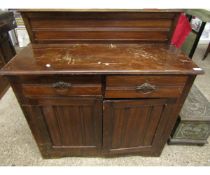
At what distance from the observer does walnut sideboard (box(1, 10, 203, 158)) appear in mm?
785

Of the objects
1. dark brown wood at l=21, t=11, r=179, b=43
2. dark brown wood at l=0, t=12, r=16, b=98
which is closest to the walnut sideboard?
dark brown wood at l=21, t=11, r=179, b=43

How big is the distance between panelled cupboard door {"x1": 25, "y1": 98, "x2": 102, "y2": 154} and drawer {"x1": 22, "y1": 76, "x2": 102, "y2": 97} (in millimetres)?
50

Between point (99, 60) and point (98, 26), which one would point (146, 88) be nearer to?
point (99, 60)

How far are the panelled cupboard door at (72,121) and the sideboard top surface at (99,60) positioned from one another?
7.5 inches

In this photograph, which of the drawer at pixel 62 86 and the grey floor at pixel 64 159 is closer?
the drawer at pixel 62 86

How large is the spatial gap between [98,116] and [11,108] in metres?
1.24

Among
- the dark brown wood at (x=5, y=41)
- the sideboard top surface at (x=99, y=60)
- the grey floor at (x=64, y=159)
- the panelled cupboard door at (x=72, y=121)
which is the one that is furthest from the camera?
the dark brown wood at (x=5, y=41)

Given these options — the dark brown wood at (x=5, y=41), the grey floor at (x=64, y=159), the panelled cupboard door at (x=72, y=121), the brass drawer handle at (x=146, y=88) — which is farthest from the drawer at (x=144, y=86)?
the dark brown wood at (x=5, y=41)

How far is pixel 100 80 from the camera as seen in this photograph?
80 centimetres

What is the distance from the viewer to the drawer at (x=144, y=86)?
79 cm

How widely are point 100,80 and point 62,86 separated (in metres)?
0.19

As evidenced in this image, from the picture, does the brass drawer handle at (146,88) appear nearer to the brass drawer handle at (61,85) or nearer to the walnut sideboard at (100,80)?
the walnut sideboard at (100,80)

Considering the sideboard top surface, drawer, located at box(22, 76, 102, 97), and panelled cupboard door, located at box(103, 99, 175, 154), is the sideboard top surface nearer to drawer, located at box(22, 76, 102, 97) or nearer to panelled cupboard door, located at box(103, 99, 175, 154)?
drawer, located at box(22, 76, 102, 97)

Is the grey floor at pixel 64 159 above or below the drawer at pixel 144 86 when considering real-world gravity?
below
